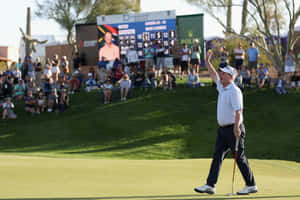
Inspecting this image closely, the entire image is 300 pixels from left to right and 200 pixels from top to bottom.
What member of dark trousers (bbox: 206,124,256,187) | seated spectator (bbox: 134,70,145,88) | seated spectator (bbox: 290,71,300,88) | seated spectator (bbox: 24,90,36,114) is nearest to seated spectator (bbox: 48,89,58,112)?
seated spectator (bbox: 24,90,36,114)

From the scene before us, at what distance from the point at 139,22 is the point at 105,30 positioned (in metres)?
2.25

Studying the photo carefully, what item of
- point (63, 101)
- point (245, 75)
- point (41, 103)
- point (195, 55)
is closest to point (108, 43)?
point (195, 55)

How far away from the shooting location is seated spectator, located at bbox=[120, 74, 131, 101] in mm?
22936

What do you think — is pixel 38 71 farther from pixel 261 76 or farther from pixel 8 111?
pixel 261 76

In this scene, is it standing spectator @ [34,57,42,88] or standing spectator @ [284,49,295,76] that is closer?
standing spectator @ [284,49,295,76]

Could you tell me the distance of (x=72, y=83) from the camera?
88.0 feet

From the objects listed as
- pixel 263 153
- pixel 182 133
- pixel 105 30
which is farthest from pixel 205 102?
pixel 105 30

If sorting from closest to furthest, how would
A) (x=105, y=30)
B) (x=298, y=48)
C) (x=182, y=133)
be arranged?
(x=182, y=133)
(x=105, y=30)
(x=298, y=48)

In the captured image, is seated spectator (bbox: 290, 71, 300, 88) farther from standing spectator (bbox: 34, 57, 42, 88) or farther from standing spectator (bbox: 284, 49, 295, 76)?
standing spectator (bbox: 34, 57, 42, 88)

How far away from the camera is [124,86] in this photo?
23141 mm

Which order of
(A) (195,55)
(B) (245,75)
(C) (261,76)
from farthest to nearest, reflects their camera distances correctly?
(A) (195,55)
(C) (261,76)
(B) (245,75)

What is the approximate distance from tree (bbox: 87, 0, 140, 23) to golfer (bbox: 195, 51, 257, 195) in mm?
40990

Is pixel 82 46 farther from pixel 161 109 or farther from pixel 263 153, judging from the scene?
pixel 263 153

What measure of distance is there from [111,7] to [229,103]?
139 feet
